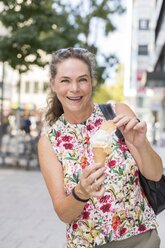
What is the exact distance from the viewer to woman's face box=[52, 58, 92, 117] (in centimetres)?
220

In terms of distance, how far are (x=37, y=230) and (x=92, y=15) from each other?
18.1 m

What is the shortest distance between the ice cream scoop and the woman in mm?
119

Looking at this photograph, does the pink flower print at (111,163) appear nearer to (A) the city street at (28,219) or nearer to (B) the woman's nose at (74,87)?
(B) the woman's nose at (74,87)

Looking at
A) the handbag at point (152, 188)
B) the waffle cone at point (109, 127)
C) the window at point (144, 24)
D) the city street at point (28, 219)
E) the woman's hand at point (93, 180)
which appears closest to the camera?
the woman's hand at point (93, 180)

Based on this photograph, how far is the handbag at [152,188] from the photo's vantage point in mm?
2279

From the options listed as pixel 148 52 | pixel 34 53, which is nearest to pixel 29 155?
pixel 34 53

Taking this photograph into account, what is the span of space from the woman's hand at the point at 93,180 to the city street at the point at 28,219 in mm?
4219

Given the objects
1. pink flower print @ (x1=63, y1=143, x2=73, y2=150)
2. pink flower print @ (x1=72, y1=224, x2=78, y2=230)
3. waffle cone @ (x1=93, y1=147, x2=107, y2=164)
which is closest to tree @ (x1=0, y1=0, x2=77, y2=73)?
pink flower print @ (x1=63, y1=143, x2=73, y2=150)

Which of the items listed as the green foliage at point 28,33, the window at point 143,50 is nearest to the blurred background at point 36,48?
the green foliage at point 28,33

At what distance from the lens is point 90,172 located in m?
1.78

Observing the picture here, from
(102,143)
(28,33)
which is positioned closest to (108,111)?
(102,143)

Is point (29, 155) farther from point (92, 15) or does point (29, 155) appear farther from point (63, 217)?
point (63, 217)

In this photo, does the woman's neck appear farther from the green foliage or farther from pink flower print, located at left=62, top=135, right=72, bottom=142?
the green foliage

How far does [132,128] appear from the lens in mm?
2104
